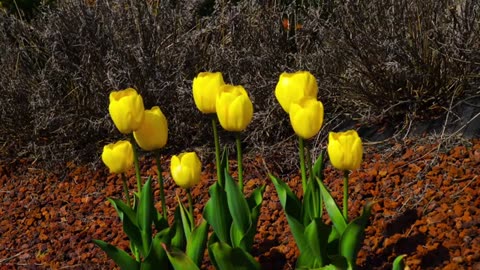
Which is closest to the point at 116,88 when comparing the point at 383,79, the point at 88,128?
the point at 88,128

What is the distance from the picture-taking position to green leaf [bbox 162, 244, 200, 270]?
260cm

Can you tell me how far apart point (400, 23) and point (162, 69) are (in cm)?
118

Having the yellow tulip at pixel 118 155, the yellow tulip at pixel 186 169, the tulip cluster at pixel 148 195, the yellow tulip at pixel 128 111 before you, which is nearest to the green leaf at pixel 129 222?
the tulip cluster at pixel 148 195

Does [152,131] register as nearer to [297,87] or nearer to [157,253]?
[157,253]

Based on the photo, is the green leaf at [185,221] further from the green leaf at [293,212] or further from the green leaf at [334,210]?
the green leaf at [334,210]

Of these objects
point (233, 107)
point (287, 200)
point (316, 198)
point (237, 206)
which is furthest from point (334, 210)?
point (233, 107)

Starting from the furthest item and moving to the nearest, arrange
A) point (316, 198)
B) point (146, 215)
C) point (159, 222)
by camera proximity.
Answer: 1. point (159, 222)
2. point (146, 215)
3. point (316, 198)

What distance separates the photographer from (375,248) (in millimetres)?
2943

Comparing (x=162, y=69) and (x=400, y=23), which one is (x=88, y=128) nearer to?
(x=162, y=69)

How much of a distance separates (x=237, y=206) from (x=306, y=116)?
424 mm

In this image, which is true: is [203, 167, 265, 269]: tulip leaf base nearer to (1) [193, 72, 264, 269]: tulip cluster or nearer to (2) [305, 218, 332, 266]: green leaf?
(1) [193, 72, 264, 269]: tulip cluster

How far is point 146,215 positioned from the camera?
9.21 ft

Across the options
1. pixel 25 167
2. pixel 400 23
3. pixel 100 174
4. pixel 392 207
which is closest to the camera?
pixel 392 207

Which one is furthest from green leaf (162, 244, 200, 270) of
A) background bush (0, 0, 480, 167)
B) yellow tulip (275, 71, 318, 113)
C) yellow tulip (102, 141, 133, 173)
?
background bush (0, 0, 480, 167)
